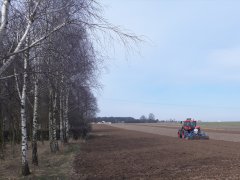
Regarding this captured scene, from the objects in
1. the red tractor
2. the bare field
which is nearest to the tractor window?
the red tractor

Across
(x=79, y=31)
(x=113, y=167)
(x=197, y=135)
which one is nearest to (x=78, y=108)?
(x=197, y=135)

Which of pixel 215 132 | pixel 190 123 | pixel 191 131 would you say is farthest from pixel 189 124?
pixel 215 132

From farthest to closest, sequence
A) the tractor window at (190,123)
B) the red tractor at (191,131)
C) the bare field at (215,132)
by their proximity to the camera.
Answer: the bare field at (215,132) → the tractor window at (190,123) → the red tractor at (191,131)

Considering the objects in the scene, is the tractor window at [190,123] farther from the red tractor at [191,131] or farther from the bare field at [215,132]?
the bare field at [215,132]

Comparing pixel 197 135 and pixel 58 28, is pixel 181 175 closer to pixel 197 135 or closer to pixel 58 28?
pixel 58 28

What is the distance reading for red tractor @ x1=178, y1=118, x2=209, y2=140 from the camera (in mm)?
40425

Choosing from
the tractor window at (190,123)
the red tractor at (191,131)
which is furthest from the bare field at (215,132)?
the tractor window at (190,123)

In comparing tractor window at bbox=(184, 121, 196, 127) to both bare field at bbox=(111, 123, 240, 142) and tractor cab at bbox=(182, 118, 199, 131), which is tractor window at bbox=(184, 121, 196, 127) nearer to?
tractor cab at bbox=(182, 118, 199, 131)

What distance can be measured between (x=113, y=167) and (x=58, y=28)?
31.3 feet

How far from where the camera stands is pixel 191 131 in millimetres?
42594

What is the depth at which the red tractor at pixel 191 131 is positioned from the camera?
133ft

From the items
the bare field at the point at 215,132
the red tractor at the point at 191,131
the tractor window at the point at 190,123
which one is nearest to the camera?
the red tractor at the point at 191,131

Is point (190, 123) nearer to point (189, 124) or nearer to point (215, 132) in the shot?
point (189, 124)

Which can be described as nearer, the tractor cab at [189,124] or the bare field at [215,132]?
the tractor cab at [189,124]
